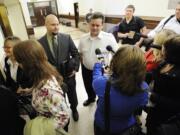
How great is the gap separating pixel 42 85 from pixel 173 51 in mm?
978

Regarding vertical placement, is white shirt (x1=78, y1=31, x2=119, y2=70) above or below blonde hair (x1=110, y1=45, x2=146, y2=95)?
below

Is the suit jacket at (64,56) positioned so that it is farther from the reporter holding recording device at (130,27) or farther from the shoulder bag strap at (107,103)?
the reporter holding recording device at (130,27)

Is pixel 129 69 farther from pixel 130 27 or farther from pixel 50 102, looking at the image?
pixel 130 27

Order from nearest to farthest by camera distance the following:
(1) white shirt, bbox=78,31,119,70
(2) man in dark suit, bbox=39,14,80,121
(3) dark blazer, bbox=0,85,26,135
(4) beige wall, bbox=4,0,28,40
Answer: (3) dark blazer, bbox=0,85,26,135, (2) man in dark suit, bbox=39,14,80,121, (1) white shirt, bbox=78,31,119,70, (4) beige wall, bbox=4,0,28,40

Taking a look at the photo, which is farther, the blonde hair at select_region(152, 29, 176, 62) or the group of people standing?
the blonde hair at select_region(152, 29, 176, 62)

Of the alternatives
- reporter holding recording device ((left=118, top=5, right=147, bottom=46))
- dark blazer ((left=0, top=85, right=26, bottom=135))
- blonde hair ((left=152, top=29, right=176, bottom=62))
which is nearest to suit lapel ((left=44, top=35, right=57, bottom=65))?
dark blazer ((left=0, top=85, right=26, bottom=135))

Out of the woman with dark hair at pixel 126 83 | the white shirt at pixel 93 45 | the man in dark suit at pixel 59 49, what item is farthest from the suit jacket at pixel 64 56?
the woman with dark hair at pixel 126 83

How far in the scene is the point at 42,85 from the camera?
1108 millimetres

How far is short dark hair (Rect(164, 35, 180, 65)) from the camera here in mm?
1244

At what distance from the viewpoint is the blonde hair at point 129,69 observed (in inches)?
42.5

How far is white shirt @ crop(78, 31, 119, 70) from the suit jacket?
0.40ft

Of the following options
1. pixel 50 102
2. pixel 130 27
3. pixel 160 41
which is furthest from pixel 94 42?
pixel 130 27

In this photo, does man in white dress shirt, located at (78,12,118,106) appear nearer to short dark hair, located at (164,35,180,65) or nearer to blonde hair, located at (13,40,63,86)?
short dark hair, located at (164,35,180,65)

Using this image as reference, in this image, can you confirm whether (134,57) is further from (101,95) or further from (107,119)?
(107,119)
